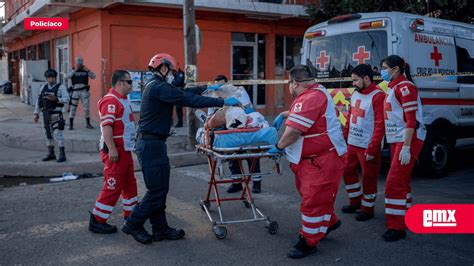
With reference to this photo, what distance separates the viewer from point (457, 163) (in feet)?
31.0

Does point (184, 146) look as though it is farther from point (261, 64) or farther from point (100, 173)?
point (261, 64)

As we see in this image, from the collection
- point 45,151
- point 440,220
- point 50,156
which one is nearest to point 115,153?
point 440,220

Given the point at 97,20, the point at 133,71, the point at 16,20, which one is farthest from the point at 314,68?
the point at 16,20

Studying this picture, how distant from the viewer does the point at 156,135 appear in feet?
16.2

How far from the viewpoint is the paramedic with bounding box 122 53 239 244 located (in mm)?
4871

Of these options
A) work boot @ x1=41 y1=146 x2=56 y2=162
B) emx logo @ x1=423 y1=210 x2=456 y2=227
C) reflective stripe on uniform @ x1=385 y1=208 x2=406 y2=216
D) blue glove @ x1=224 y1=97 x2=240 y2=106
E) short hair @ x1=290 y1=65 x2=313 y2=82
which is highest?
short hair @ x1=290 y1=65 x2=313 y2=82

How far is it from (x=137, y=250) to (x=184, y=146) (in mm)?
6070

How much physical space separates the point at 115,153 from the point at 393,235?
3.01 meters

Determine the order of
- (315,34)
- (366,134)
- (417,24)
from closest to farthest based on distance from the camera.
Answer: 1. (366,134)
2. (417,24)
3. (315,34)

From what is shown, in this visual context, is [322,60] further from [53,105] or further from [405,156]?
[53,105]

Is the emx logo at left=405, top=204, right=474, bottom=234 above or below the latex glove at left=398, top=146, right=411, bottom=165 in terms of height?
below

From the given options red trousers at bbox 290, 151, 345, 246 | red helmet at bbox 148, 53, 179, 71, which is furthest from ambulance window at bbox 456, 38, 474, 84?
red helmet at bbox 148, 53, 179, 71

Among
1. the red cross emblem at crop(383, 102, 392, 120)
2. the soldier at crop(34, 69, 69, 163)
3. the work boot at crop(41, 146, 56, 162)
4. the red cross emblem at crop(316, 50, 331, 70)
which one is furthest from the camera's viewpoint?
the work boot at crop(41, 146, 56, 162)

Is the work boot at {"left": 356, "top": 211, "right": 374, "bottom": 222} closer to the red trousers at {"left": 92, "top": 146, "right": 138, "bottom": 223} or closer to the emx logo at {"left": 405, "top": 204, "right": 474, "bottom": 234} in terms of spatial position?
the emx logo at {"left": 405, "top": 204, "right": 474, "bottom": 234}
